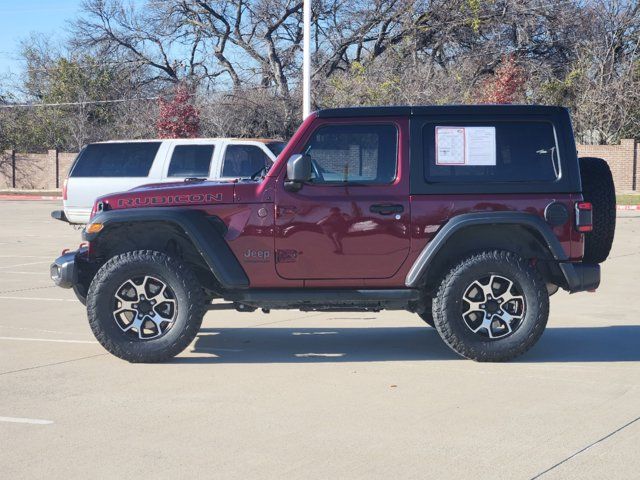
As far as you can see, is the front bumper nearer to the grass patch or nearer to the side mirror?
the side mirror

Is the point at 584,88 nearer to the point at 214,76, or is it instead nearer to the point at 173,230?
the point at 214,76

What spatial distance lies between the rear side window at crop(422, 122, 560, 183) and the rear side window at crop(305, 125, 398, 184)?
31 centimetres

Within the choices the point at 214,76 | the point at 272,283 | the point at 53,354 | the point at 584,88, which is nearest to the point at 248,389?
the point at 272,283

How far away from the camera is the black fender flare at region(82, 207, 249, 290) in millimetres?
7496

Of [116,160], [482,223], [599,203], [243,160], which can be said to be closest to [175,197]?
[482,223]

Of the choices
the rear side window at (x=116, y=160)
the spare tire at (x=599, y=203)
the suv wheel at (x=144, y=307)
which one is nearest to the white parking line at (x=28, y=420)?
the suv wheel at (x=144, y=307)

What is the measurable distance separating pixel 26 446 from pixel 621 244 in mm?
14471

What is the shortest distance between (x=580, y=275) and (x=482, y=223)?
930 millimetres

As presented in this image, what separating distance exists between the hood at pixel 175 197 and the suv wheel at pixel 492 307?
1.92 meters

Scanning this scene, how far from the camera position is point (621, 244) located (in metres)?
17.9

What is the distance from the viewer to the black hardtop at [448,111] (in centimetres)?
773

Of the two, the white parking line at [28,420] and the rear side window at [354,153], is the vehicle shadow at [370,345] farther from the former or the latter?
the white parking line at [28,420]

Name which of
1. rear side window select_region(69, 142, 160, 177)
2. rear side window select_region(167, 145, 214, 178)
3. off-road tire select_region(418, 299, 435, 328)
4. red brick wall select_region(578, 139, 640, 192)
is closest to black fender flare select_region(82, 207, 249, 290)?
off-road tire select_region(418, 299, 435, 328)

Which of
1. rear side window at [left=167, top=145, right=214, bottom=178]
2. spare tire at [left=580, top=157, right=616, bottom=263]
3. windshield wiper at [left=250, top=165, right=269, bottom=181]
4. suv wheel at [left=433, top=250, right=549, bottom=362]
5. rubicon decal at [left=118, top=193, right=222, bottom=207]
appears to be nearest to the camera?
suv wheel at [left=433, top=250, right=549, bottom=362]
